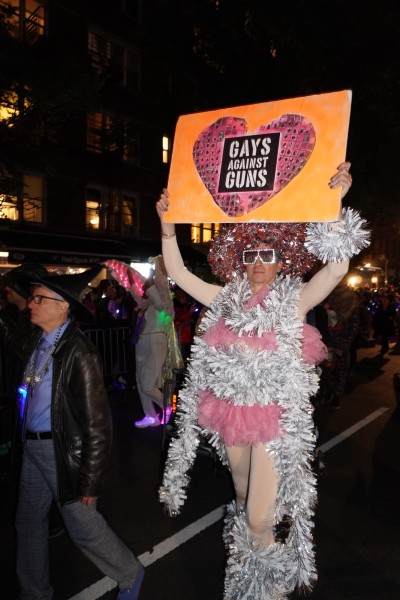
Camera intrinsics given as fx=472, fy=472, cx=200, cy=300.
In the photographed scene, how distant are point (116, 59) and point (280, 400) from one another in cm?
2084

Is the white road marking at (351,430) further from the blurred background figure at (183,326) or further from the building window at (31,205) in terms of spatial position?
the building window at (31,205)

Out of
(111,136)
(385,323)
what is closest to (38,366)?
(385,323)

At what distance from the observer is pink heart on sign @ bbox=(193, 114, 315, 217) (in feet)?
7.72

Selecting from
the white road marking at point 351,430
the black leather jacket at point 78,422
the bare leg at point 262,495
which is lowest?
the white road marking at point 351,430

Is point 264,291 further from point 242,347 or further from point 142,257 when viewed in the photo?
point 142,257

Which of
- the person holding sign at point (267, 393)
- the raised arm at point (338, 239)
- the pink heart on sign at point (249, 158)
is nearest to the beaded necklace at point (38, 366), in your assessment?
the person holding sign at point (267, 393)

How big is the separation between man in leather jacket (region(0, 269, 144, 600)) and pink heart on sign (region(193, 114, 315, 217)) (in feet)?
3.39

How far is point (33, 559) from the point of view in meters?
2.52

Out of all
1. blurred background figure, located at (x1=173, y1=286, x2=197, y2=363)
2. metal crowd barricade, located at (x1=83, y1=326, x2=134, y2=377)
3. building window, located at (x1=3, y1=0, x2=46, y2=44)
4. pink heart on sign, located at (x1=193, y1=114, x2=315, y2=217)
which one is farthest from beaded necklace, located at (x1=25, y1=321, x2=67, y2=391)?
building window, located at (x1=3, y1=0, x2=46, y2=44)

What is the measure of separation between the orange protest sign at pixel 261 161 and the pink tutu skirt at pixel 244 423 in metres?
1.01

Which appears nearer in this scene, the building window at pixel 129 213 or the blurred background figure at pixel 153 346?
the blurred background figure at pixel 153 346

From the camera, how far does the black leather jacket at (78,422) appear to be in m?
2.42

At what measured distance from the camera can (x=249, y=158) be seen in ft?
8.21

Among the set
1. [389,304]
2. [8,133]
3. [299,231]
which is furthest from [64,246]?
[299,231]
